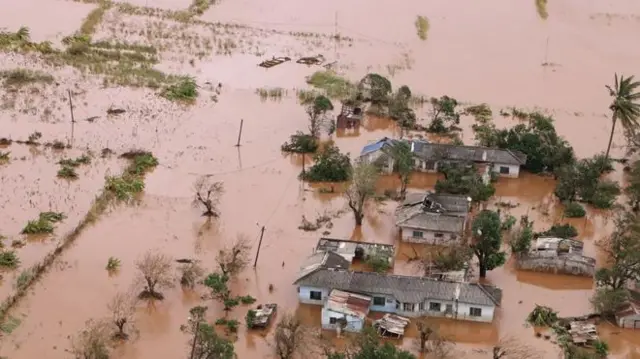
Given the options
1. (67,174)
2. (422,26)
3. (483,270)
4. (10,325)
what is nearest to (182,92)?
(67,174)

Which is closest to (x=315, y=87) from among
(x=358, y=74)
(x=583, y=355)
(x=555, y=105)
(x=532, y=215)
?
(x=358, y=74)

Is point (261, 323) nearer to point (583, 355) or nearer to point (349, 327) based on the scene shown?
point (349, 327)

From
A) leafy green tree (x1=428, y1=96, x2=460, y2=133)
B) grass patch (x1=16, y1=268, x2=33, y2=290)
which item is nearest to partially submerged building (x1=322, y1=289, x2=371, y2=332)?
grass patch (x1=16, y1=268, x2=33, y2=290)

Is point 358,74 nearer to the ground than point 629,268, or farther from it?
farther from it

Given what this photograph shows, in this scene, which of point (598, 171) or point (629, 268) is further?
point (598, 171)

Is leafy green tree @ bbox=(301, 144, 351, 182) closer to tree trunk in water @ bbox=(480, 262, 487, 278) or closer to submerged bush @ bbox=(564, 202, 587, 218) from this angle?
tree trunk in water @ bbox=(480, 262, 487, 278)

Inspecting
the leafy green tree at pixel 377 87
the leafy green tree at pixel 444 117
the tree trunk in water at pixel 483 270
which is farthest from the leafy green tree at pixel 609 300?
the leafy green tree at pixel 377 87
